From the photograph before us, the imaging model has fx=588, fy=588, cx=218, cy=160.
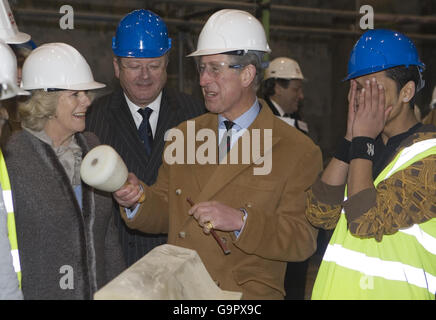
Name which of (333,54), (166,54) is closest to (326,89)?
(333,54)

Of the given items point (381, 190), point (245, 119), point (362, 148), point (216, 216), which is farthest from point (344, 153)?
point (245, 119)

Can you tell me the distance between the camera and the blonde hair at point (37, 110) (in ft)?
9.48

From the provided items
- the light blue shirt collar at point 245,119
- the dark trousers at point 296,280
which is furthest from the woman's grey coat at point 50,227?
the dark trousers at point 296,280

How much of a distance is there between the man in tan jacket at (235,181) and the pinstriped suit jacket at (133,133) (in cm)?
53

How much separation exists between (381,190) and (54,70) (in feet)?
5.56

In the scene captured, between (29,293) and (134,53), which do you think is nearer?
(29,293)

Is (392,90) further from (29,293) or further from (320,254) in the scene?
(320,254)

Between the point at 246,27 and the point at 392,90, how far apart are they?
922 mm

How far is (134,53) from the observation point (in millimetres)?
3611

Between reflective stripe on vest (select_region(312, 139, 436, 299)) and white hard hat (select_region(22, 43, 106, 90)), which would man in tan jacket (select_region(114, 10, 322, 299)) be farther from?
white hard hat (select_region(22, 43, 106, 90))

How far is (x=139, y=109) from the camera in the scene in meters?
3.80

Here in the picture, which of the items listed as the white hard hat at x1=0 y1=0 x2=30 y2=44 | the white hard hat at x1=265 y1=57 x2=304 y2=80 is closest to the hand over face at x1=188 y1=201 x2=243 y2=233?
the white hard hat at x1=0 y1=0 x2=30 y2=44

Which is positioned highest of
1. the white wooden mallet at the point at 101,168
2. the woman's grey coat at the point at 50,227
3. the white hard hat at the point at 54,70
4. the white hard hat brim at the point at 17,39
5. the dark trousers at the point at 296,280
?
the white hard hat brim at the point at 17,39

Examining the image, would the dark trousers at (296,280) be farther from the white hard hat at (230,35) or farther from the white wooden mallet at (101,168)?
the white wooden mallet at (101,168)
